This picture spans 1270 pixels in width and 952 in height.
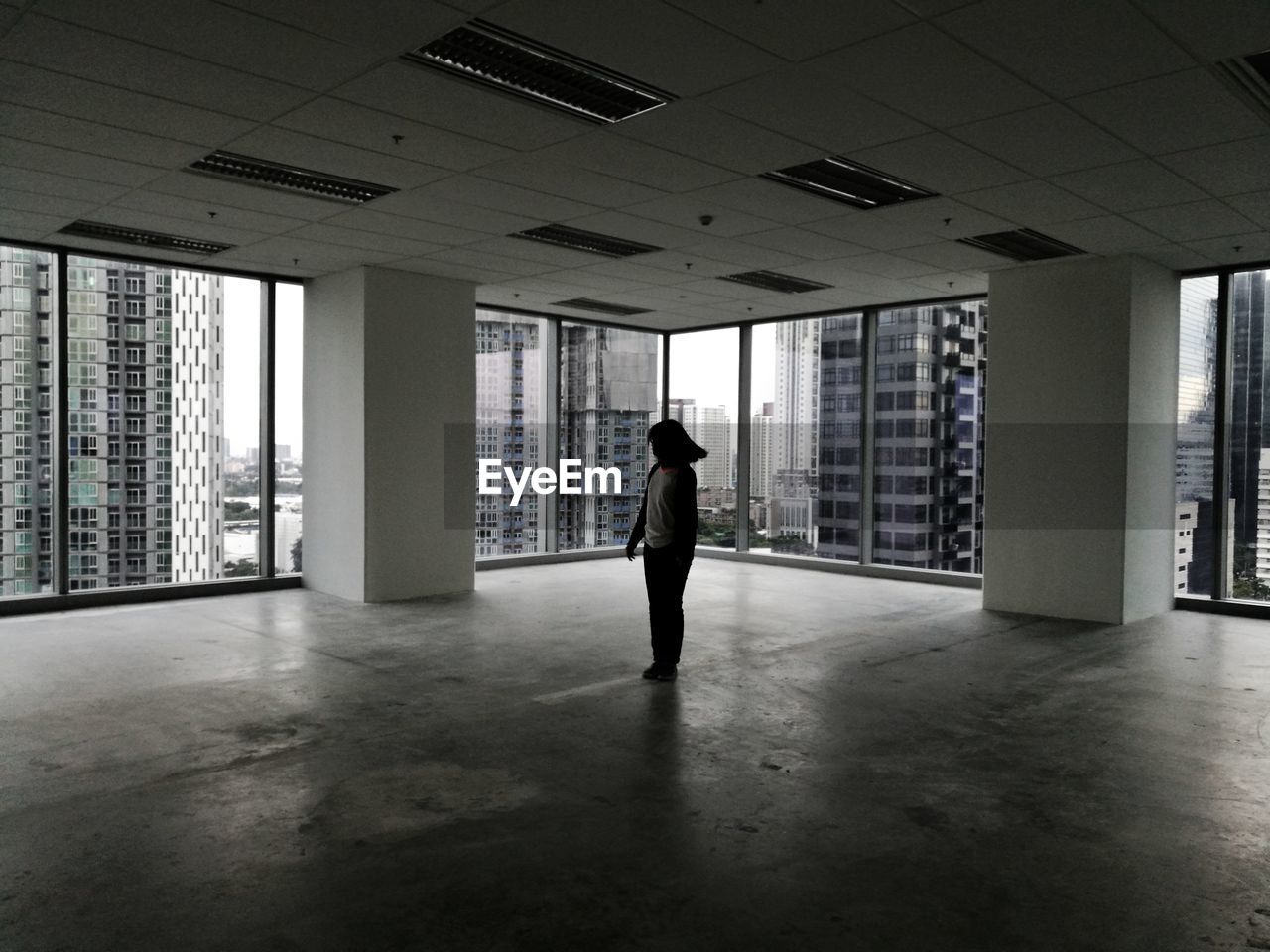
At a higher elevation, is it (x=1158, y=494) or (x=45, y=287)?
(x=45, y=287)

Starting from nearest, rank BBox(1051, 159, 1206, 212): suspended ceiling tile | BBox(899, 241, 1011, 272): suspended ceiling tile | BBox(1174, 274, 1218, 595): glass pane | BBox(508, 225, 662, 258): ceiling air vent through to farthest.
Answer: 1. BBox(1051, 159, 1206, 212): suspended ceiling tile
2. BBox(508, 225, 662, 258): ceiling air vent
3. BBox(899, 241, 1011, 272): suspended ceiling tile
4. BBox(1174, 274, 1218, 595): glass pane

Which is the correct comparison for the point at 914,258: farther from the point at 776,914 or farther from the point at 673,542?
the point at 776,914

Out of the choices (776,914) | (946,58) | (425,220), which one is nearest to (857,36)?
(946,58)

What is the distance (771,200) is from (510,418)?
19.8 ft

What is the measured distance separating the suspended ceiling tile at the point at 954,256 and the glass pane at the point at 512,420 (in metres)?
5.39

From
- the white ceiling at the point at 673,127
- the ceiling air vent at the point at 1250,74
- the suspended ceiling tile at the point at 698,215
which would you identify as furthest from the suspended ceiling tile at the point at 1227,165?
the suspended ceiling tile at the point at 698,215

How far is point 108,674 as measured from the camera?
5.73 meters

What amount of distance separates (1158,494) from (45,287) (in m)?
10.4

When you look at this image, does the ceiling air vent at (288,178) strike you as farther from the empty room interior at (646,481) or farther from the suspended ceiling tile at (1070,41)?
the suspended ceiling tile at (1070,41)

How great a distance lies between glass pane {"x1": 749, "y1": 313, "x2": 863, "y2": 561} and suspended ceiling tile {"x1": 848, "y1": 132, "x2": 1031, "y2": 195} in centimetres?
541

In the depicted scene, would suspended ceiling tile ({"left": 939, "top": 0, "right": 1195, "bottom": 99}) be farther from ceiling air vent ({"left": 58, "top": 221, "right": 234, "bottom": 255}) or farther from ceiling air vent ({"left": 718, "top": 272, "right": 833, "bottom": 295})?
ceiling air vent ({"left": 58, "top": 221, "right": 234, "bottom": 255})

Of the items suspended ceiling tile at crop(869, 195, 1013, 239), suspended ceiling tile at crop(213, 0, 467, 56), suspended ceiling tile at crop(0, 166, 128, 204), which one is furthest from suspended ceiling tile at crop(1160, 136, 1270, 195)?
suspended ceiling tile at crop(0, 166, 128, 204)

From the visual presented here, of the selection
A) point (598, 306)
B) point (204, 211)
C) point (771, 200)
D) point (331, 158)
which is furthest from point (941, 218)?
point (204, 211)

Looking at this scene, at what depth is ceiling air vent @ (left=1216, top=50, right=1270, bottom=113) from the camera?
401 cm
